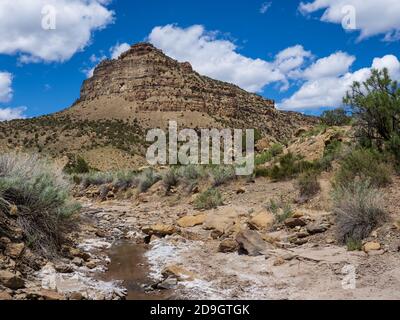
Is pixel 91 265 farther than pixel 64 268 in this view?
Yes

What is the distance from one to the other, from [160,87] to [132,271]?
80.6m

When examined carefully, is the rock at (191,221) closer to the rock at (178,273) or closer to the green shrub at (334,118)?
the rock at (178,273)

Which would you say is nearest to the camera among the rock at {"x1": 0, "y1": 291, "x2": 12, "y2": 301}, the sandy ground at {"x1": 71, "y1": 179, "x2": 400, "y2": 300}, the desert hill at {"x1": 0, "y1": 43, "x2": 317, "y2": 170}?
the rock at {"x1": 0, "y1": 291, "x2": 12, "y2": 301}

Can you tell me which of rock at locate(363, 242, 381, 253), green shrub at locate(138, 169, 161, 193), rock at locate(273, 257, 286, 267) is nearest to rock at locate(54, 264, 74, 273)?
rock at locate(273, 257, 286, 267)

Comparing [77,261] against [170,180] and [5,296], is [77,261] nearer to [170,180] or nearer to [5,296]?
[5,296]

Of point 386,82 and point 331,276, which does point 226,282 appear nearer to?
point 331,276

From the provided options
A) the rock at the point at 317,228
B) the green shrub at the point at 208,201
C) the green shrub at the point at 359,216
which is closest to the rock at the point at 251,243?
the rock at the point at 317,228

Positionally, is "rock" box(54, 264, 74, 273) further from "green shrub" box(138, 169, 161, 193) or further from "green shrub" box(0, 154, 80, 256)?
"green shrub" box(138, 169, 161, 193)

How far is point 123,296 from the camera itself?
6156 millimetres

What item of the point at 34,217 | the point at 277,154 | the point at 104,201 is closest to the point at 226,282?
the point at 34,217

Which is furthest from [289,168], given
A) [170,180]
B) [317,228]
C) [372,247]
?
[372,247]

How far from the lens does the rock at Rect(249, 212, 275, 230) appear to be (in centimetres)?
973

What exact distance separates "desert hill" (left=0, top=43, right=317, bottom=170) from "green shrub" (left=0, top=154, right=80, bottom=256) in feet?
142

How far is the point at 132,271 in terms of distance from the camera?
7.89 m
